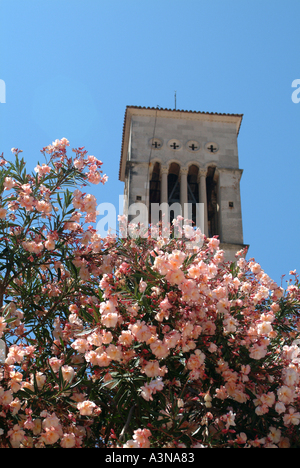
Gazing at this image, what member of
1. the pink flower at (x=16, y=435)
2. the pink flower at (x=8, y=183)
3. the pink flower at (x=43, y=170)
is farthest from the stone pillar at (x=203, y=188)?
the pink flower at (x=16, y=435)

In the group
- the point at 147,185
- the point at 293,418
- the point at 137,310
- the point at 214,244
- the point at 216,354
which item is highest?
the point at 147,185

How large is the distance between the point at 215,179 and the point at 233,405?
19682 mm

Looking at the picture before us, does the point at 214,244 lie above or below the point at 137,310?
above

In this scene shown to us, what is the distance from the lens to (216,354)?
4348mm

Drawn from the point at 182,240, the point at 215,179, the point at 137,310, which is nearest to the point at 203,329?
the point at 137,310

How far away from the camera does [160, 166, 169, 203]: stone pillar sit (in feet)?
72.3

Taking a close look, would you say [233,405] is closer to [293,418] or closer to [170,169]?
[293,418]

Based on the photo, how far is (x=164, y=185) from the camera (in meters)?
22.3

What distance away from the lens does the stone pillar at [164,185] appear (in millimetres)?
22031

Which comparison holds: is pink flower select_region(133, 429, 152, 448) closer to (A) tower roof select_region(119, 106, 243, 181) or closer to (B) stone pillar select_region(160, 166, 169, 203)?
(B) stone pillar select_region(160, 166, 169, 203)

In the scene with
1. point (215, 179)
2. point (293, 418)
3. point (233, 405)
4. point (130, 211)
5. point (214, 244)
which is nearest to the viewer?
point (293, 418)

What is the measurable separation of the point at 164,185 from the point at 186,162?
1678mm

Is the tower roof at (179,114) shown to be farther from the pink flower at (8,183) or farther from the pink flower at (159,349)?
the pink flower at (159,349)

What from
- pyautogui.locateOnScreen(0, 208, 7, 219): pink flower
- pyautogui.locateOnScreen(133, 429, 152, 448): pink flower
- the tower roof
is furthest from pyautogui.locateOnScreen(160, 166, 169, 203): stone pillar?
pyautogui.locateOnScreen(133, 429, 152, 448): pink flower
